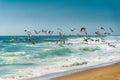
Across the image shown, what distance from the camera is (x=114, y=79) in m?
12.3

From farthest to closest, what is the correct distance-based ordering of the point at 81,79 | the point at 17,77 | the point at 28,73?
1. the point at 28,73
2. the point at 17,77
3. the point at 81,79

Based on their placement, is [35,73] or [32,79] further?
[35,73]

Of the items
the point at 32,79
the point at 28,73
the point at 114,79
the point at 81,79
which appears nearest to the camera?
the point at 114,79

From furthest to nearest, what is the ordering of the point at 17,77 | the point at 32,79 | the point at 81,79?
the point at 17,77, the point at 32,79, the point at 81,79

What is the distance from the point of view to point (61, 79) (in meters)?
13.5

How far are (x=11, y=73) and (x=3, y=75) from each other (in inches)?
30.4

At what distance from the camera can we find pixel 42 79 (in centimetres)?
1402

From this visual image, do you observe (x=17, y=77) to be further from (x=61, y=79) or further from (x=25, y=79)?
(x=61, y=79)

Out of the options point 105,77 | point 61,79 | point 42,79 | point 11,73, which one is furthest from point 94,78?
point 11,73

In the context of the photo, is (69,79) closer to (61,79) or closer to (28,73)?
(61,79)

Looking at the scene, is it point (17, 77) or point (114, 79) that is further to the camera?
point (17, 77)

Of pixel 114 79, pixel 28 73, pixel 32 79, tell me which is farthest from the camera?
pixel 28 73

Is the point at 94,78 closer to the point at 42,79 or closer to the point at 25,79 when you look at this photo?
the point at 42,79

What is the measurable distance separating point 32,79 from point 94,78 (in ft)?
9.27
